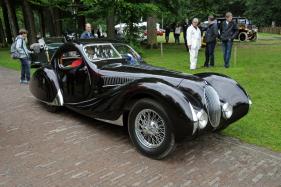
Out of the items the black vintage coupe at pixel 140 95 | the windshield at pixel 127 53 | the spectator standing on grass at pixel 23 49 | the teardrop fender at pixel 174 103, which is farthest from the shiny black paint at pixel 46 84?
the spectator standing on grass at pixel 23 49

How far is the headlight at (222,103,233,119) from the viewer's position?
16.7 ft

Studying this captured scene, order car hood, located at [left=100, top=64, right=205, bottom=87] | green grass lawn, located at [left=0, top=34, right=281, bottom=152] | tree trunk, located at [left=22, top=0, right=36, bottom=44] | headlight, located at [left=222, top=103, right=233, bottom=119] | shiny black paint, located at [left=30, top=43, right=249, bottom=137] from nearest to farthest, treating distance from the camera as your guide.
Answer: shiny black paint, located at [left=30, top=43, right=249, bottom=137] → headlight, located at [left=222, top=103, right=233, bottom=119] → car hood, located at [left=100, top=64, right=205, bottom=87] → green grass lawn, located at [left=0, top=34, right=281, bottom=152] → tree trunk, located at [left=22, top=0, right=36, bottom=44]

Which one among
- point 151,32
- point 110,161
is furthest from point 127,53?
point 151,32

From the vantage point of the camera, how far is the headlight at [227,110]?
5.10m

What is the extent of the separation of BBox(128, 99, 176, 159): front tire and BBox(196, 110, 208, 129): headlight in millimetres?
389

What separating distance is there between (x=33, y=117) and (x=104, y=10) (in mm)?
10198

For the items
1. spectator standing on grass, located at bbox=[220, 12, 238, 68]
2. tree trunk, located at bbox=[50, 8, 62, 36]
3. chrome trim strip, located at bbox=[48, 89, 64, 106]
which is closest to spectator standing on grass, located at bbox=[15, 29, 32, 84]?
chrome trim strip, located at bbox=[48, 89, 64, 106]

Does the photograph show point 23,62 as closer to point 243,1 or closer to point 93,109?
point 93,109

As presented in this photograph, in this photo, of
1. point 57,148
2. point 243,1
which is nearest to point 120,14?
point 57,148

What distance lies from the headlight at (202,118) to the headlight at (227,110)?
538 mm

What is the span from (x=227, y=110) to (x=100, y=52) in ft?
9.26

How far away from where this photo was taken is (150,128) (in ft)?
16.1

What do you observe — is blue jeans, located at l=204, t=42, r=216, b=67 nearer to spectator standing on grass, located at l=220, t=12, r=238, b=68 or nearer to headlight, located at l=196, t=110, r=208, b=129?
spectator standing on grass, located at l=220, t=12, r=238, b=68

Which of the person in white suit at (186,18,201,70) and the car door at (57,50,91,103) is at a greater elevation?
the person in white suit at (186,18,201,70)
